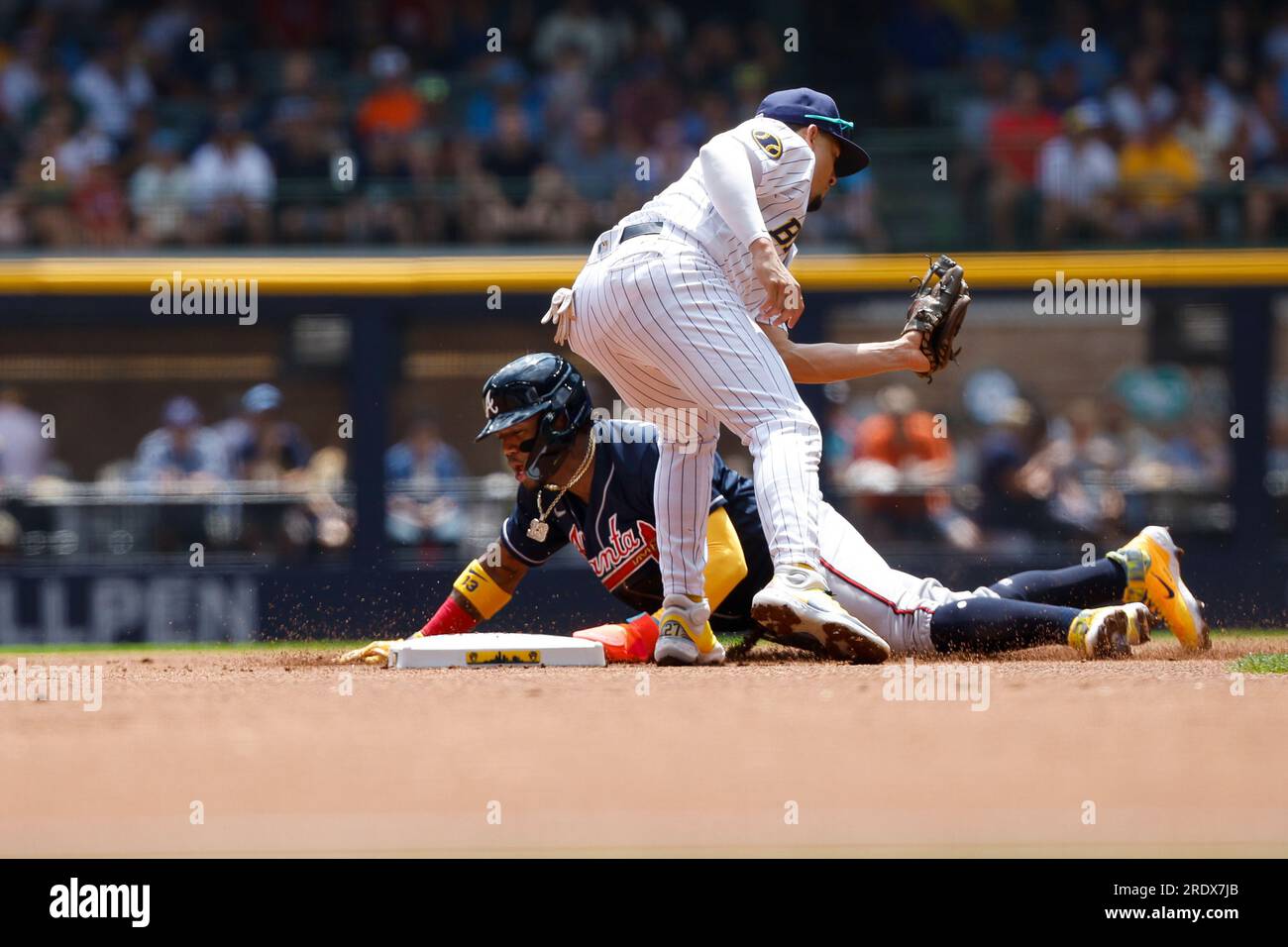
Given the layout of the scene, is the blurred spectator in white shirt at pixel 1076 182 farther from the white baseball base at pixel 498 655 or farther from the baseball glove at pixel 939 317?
the white baseball base at pixel 498 655

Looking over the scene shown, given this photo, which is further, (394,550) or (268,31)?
(268,31)

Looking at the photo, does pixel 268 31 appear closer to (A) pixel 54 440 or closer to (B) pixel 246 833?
(A) pixel 54 440

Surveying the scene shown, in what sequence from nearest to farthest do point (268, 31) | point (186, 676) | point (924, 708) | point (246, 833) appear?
point (246, 833), point (924, 708), point (186, 676), point (268, 31)

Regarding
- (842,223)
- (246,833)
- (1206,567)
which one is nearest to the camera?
(246,833)

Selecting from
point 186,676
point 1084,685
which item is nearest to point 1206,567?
point 1084,685

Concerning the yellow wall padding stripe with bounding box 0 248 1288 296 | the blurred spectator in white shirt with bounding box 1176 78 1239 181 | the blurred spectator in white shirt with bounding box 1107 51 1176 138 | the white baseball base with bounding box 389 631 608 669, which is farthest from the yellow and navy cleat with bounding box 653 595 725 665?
the blurred spectator in white shirt with bounding box 1107 51 1176 138

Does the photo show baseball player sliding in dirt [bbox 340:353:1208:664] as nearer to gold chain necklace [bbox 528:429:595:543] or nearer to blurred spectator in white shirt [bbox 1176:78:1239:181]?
gold chain necklace [bbox 528:429:595:543]

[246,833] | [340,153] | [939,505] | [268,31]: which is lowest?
[246,833]
